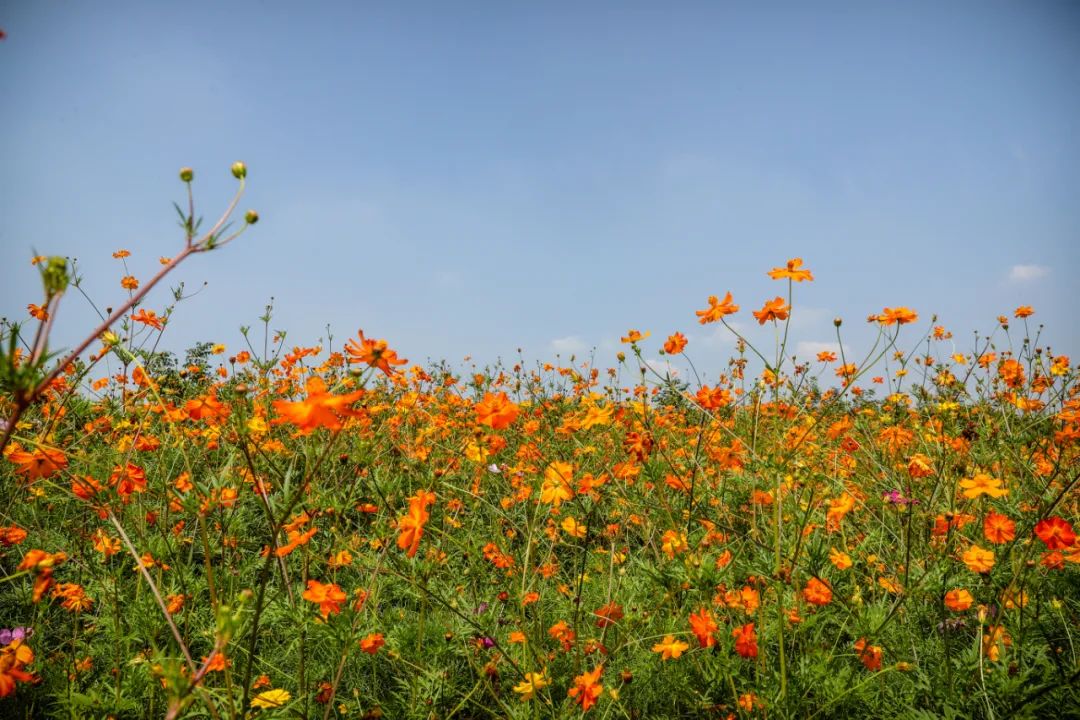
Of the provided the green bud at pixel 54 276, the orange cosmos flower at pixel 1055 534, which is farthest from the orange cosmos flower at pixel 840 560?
the green bud at pixel 54 276

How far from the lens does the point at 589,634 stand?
1.95m

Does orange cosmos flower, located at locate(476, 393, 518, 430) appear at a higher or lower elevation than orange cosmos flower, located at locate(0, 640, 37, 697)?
higher

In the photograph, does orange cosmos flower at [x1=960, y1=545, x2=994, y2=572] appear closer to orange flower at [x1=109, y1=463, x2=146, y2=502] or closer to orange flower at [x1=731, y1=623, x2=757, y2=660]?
orange flower at [x1=731, y1=623, x2=757, y2=660]

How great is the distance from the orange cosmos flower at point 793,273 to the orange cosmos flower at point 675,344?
1.64 ft

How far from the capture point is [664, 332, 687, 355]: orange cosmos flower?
7.93ft

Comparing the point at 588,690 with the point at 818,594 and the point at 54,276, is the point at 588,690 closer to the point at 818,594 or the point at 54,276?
the point at 818,594

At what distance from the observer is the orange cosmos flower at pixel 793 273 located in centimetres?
200

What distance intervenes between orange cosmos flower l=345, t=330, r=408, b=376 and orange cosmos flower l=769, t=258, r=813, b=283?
56.9 inches

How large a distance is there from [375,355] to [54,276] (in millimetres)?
531

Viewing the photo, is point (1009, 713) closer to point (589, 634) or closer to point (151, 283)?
point (589, 634)

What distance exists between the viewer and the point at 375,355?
3.62 ft

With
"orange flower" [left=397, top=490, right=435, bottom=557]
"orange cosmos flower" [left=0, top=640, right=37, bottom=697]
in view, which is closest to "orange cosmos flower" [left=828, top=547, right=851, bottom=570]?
"orange flower" [left=397, top=490, right=435, bottom=557]

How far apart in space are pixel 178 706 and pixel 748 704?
145cm

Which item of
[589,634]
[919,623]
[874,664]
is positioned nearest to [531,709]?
[589,634]
